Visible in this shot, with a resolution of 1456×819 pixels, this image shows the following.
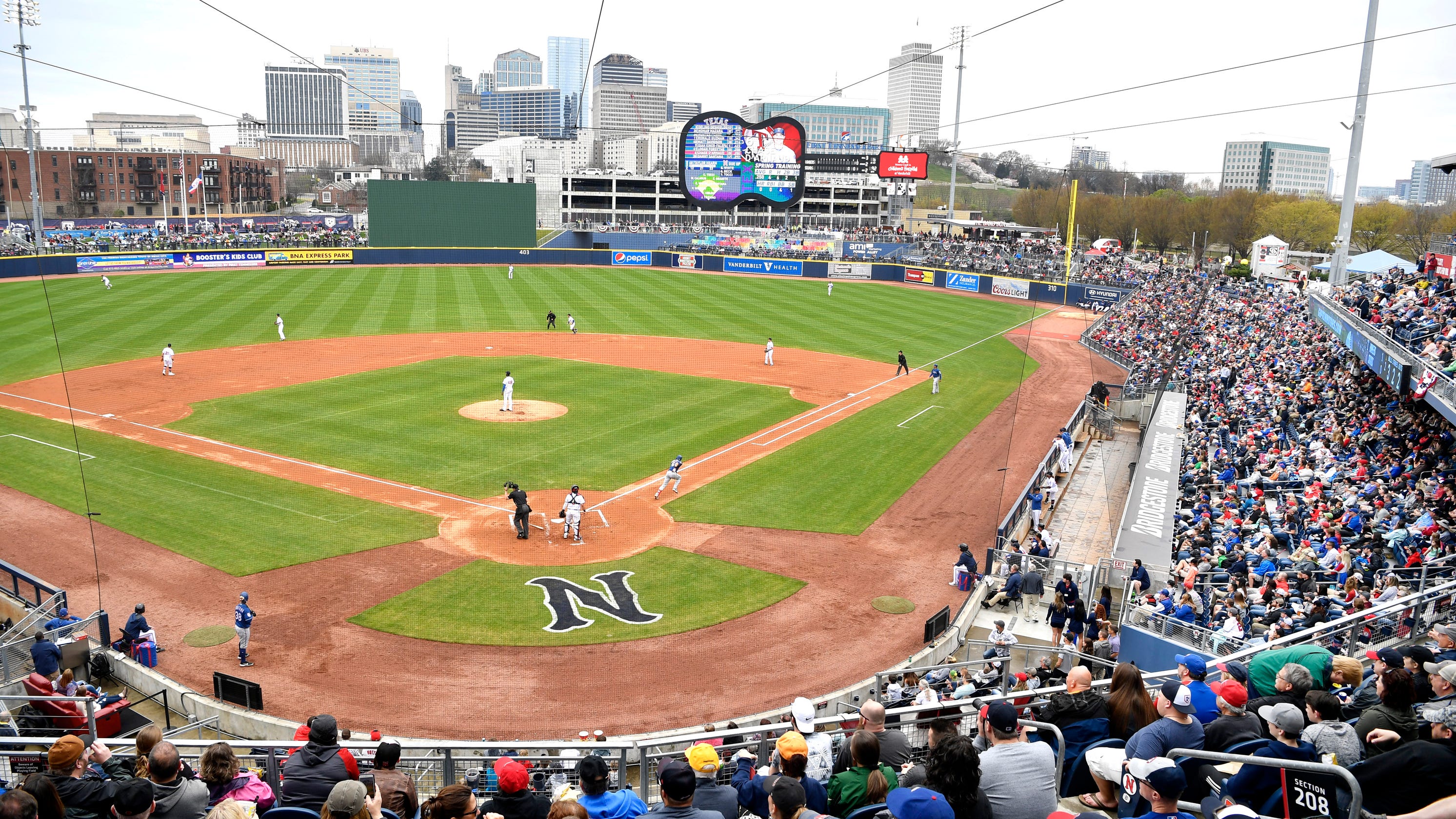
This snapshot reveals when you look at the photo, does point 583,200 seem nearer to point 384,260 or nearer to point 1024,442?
point 384,260

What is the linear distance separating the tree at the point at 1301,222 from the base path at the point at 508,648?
7703 centimetres

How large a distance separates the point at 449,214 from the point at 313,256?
10.2 meters

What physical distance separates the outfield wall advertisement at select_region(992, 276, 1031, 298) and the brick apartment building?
177ft

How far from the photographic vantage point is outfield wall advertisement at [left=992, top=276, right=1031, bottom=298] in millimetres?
62906

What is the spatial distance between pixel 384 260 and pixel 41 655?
60491 millimetres

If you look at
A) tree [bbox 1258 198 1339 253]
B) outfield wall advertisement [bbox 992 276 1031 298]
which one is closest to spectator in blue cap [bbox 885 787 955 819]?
outfield wall advertisement [bbox 992 276 1031 298]

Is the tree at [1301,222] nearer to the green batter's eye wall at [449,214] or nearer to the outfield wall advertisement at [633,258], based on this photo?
the outfield wall advertisement at [633,258]

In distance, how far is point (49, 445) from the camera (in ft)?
81.3

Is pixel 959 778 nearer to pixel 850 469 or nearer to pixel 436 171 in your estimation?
pixel 850 469

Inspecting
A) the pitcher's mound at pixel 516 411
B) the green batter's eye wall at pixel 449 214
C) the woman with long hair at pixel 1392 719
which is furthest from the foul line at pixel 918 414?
the green batter's eye wall at pixel 449 214

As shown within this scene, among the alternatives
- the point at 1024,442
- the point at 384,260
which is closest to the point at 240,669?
the point at 1024,442

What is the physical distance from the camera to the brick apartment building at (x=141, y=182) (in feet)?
168

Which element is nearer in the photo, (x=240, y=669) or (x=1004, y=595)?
(x=240, y=669)

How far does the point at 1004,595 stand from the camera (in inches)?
645
